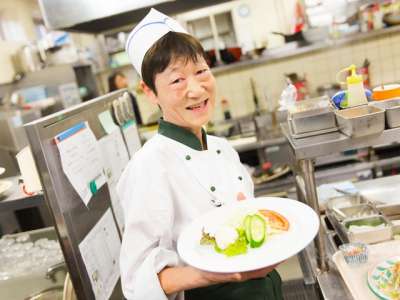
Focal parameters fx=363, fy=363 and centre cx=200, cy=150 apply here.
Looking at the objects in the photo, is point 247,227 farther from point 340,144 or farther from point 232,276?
point 340,144

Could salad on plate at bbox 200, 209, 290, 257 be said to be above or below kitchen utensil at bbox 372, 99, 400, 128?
below

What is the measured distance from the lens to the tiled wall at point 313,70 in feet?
12.9

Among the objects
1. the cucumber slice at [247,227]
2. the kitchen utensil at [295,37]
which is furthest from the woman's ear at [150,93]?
the kitchen utensil at [295,37]

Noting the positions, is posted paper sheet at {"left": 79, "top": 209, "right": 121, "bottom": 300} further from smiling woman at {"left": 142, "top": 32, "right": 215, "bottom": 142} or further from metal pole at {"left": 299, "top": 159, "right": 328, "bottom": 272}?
metal pole at {"left": 299, "top": 159, "right": 328, "bottom": 272}

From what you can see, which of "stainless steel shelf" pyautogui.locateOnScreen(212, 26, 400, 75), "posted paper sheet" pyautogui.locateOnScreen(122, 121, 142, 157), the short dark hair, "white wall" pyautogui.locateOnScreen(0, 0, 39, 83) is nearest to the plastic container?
the short dark hair

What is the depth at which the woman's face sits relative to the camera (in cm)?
110

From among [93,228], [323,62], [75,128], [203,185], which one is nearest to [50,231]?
[93,228]

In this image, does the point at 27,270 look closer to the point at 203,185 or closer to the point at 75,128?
the point at 75,128

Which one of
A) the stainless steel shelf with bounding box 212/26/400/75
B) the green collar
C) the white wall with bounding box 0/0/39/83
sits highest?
the white wall with bounding box 0/0/39/83

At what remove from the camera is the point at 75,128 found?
57.1 inches

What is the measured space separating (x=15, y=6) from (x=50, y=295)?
4.74 m

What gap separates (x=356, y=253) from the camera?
126cm

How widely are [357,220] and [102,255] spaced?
3.40ft

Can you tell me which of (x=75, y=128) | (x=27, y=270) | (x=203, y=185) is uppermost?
(x=75, y=128)
